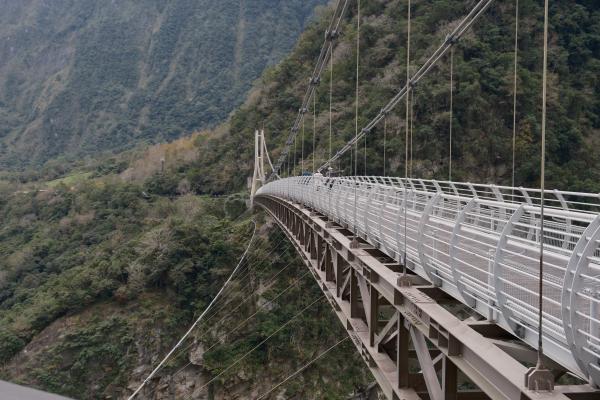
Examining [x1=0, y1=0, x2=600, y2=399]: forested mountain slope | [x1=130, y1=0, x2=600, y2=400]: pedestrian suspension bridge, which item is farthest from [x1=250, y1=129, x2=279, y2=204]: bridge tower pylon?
[x1=130, y1=0, x2=600, y2=400]: pedestrian suspension bridge

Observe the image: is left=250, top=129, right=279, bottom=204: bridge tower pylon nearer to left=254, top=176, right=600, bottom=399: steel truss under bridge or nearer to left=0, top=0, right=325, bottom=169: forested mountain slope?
left=254, top=176, right=600, bottom=399: steel truss under bridge

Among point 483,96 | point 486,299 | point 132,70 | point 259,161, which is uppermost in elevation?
point 132,70

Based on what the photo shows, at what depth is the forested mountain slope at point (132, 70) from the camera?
109m

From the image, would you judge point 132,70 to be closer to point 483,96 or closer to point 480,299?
point 483,96

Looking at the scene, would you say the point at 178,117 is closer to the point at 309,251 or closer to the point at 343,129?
the point at 343,129

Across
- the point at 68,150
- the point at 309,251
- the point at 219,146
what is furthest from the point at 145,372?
the point at 68,150

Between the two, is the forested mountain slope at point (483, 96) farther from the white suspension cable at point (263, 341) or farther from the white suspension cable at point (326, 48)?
the white suspension cable at point (263, 341)

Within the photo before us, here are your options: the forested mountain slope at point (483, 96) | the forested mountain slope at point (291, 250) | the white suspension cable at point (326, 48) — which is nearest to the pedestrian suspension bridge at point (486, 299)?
the white suspension cable at point (326, 48)

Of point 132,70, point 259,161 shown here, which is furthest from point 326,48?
point 132,70

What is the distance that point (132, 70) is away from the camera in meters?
130

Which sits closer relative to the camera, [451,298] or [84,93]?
[451,298]

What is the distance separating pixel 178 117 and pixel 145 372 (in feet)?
296

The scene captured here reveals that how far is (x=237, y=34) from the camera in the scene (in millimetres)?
118875

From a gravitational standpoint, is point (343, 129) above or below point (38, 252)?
above
